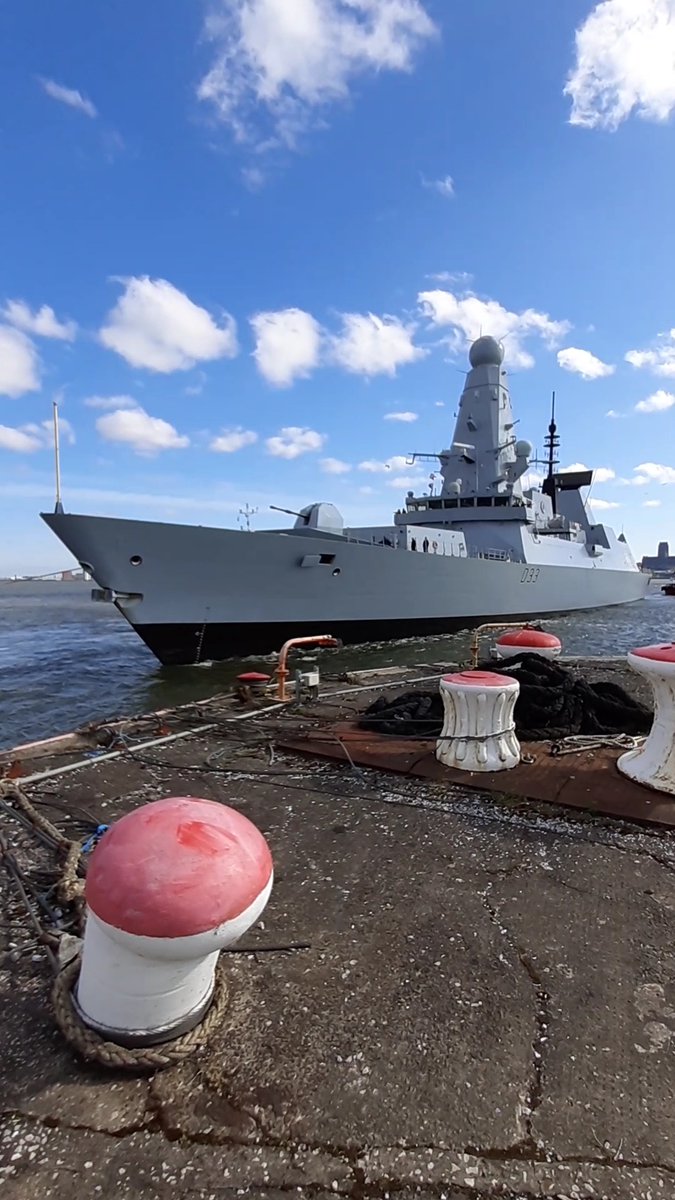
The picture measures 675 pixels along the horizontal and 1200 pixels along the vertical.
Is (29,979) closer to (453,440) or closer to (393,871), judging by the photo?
(393,871)

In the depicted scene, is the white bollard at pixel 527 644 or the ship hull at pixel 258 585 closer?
the white bollard at pixel 527 644

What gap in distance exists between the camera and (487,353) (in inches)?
1160

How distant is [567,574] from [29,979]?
2868cm

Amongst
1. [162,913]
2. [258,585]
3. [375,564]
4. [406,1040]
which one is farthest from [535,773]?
[375,564]

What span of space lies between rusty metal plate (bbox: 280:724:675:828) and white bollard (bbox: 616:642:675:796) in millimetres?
75

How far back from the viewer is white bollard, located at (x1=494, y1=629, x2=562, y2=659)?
6.07 m

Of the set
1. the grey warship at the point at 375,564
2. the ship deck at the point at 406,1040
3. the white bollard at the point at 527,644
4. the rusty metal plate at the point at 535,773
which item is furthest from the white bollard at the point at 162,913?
the grey warship at the point at 375,564

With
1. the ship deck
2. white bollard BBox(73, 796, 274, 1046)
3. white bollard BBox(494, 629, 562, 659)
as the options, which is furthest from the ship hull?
white bollard BBox(73, 796, 274, 1046)

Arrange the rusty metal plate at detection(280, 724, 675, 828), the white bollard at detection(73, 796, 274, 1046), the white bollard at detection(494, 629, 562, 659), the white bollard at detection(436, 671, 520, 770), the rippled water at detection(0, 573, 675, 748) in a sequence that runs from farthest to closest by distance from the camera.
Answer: the rippled water at detection(0, 573, 675, 748), the white bollard at detection(494, 629, 562, 659), the white bollard at detection(436, 671, 520, 770), the rusty metal plate at detection(280, 724, 675, 828), the white bollard at detection(73, 796, 274, 1046)

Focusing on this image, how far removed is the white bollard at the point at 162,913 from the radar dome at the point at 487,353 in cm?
3130

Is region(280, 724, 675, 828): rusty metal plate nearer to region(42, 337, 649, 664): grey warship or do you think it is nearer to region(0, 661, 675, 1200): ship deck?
region(0, 661, 675, 1200): ship deck

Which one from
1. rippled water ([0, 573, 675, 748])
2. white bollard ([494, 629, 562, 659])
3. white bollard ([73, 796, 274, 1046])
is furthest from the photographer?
rippled water ([0, 573, 675, 748])

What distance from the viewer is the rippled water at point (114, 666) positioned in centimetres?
1170

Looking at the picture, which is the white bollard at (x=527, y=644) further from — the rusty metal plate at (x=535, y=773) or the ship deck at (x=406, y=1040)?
the ship deck at (x=406, y=1040)
